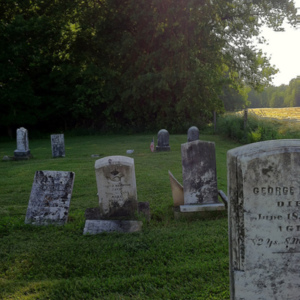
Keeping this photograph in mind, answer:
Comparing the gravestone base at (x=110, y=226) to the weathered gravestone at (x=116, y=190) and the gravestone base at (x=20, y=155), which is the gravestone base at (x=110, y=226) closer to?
the weathered gravestone at (x=116, y=190)

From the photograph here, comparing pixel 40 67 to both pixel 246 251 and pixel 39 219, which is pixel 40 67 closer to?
pixel 39 219

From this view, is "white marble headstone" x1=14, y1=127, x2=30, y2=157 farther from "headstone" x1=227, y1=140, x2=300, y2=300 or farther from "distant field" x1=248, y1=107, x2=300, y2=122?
"distant field" x1=248, y1=107, x2=300, y2=122

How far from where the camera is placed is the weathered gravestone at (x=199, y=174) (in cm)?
643

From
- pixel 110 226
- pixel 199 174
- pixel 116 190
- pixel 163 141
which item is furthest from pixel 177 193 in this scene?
pixel 163 141

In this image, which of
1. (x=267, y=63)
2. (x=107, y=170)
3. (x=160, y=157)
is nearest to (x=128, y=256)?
(x=107, y=170)

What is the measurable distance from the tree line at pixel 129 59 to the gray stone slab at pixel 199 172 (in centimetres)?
1594

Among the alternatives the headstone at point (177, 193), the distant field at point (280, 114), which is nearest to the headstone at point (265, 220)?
the headstone at point (177, 193)

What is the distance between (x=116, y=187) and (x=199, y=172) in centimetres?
156

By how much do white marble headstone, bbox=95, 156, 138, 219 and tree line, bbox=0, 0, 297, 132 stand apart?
1665 cm

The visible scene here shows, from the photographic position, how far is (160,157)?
13.3 meters

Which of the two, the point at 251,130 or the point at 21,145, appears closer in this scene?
the point at 21,145

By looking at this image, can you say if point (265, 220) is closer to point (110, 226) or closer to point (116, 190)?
point (110, 226)

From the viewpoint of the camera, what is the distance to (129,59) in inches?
1004

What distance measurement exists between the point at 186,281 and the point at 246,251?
1.30 metres
